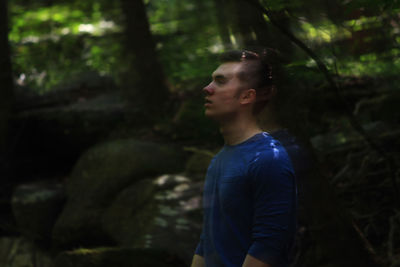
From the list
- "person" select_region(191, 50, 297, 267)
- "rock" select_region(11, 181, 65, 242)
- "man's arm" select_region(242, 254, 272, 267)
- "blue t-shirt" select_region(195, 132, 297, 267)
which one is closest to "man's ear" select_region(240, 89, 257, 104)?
"person" select_region(191, 50, 297, 267)

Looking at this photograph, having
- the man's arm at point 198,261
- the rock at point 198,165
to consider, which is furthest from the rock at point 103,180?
the man's arm at point 198,261

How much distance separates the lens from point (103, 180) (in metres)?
6.25

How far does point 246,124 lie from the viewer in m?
1.70

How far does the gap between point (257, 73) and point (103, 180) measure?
4.93 m

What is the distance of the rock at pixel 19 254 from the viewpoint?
6238 mm

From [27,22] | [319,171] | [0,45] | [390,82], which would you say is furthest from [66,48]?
[319,171]

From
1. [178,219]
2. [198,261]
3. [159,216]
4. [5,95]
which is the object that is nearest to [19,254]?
[5,95]

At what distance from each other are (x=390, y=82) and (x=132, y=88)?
4538mm

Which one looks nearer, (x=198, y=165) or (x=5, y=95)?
(x=198, y=165)

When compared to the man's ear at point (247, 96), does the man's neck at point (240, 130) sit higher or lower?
lower

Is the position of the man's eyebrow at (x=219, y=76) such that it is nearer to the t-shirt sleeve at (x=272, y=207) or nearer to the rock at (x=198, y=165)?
the t-shirt sleeve at (x=272, y=207)

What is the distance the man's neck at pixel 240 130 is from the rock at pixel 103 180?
4.40 m

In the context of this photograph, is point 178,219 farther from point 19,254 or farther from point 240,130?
point 19,254

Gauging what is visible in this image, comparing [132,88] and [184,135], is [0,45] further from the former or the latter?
[184,135]
